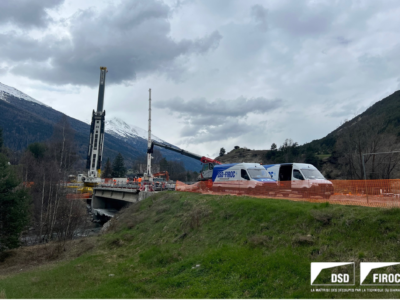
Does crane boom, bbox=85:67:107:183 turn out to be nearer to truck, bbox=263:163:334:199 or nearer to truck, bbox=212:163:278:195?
truck, bbox=212:163:278:195

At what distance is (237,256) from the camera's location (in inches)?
387

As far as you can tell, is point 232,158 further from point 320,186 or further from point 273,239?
point 273,239

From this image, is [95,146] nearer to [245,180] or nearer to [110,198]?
[110,198]

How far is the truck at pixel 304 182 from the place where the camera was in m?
15.7

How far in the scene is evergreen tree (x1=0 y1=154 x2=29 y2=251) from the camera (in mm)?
21672

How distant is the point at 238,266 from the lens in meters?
9.23

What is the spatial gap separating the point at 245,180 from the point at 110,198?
3343 centimetres

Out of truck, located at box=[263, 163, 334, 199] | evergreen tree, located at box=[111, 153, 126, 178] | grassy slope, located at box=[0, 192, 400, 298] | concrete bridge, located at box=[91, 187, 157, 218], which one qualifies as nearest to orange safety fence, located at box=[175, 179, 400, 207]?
truck, located at box=[263, 163, 334, 199]

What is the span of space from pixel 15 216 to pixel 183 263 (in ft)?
58.8

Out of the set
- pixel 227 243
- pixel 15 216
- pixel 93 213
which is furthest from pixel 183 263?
pixel 93 213

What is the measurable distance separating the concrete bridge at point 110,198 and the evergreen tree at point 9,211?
12.5m

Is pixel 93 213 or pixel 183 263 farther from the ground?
pixel 183 263

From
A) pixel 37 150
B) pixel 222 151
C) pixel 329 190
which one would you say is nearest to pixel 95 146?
pixel 37 150

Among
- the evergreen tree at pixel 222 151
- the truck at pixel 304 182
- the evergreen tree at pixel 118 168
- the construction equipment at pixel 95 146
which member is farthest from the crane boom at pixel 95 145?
the evergreen tree at pixel 222 151
